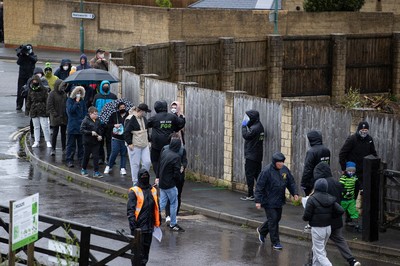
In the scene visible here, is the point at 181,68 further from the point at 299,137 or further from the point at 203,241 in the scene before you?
the point at 203,241

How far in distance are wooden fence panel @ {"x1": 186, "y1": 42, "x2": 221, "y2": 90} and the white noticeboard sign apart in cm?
1917

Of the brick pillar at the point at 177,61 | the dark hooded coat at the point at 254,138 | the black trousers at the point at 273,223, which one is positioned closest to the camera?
the black trousers at the point at 273,223

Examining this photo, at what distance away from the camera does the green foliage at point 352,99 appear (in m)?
34.1

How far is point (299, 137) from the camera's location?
2020 centimetres

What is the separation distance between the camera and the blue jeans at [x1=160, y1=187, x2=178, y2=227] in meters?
18.0

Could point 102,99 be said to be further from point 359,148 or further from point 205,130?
point 359,148

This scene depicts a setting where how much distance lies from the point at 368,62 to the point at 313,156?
1964 cm

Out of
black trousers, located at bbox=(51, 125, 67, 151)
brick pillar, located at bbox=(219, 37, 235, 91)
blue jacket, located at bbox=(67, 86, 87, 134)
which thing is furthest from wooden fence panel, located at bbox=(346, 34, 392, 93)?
blue jacket, located at bbox=(67, 86, 87, 134)

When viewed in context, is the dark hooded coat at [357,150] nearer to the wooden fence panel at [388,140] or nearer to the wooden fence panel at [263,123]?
the wooden fence panel at [388,140]

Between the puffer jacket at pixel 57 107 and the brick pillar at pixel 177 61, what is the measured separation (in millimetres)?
6916

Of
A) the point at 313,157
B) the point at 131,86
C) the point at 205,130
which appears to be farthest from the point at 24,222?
the point at 131,86

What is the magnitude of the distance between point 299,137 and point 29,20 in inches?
1355

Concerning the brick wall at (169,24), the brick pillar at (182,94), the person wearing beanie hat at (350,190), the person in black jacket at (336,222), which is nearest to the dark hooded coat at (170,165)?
the person in black jacket at (336,222)

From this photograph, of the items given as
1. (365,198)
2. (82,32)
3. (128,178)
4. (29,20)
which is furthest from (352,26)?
(365,198)
